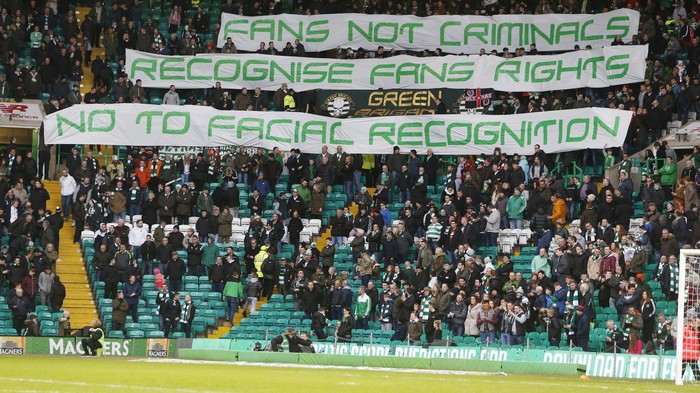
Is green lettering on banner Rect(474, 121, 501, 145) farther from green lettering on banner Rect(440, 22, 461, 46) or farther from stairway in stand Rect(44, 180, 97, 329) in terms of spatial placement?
stairway in stand Rect(44, 180, 97, 329)

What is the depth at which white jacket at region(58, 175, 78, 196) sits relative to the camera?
37.3 m

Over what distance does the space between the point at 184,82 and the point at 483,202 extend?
446 inches

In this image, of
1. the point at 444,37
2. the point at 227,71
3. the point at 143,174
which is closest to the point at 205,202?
the point at 143,174

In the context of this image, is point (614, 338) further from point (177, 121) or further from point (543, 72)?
point (177, 121)

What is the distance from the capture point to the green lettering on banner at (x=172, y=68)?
42125 mm

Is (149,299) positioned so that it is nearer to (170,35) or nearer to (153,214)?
(153,214)

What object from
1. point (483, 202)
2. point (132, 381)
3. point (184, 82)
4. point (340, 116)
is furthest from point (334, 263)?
point (132, 381)

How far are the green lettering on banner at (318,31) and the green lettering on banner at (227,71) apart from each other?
3.02 metres

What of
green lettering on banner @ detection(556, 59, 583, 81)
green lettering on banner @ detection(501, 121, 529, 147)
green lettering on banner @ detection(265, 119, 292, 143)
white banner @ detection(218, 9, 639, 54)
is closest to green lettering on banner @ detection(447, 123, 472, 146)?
green lettering on banner @ detection(501, 121, 529, 147)

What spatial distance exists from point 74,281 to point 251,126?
7.45 meters

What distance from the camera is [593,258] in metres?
31.5

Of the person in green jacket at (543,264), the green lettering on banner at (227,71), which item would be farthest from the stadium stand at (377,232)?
the green lettering on banner at (227,71)

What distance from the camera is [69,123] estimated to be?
1539 inches

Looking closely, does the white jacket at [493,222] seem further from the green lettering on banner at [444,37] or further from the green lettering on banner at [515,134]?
the green lettering on banner at [444,37]
